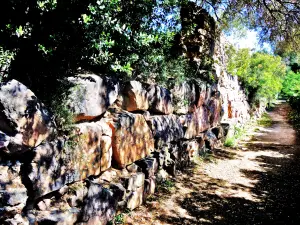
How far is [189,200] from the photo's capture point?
456 cm

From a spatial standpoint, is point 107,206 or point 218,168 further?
point 218,168

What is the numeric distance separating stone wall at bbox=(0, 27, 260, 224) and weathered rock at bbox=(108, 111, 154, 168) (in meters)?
0.01

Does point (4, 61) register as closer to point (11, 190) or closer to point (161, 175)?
point (11, 190)

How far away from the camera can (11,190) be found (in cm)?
235

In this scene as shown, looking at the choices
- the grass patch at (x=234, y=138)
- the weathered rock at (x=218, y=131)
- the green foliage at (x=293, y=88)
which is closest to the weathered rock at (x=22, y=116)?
the weathered rock at (x=218, y=131)

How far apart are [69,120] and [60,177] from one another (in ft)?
2.06

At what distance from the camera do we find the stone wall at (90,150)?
2.45 meters

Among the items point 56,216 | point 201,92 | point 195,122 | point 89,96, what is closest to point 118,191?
point 56,216

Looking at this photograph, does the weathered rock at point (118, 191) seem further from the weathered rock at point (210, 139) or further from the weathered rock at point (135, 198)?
the weathered rock at point (210, 139)

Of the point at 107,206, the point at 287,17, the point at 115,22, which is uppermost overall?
the point at 287,17

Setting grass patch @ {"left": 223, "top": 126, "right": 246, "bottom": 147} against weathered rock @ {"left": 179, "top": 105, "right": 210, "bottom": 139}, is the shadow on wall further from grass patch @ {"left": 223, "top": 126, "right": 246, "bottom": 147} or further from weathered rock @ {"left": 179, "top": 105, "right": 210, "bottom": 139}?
grass patch @ {"left": 223, "top": 126, "right": 246, "bottom": 147}

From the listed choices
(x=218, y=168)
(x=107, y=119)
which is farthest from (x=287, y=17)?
(x=107, y=119)

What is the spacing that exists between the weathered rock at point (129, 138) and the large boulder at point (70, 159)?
182mm

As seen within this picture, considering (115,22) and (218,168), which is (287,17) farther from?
(115,22)
